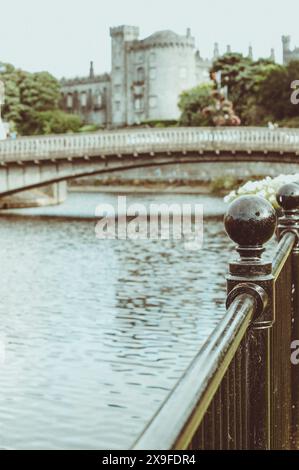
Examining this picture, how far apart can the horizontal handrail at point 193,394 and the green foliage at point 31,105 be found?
2802 inches

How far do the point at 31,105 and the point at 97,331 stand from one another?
230 ft

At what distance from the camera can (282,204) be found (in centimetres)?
487

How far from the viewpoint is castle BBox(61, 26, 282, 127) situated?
8950cm

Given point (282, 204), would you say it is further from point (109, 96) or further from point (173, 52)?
point (109, 96)

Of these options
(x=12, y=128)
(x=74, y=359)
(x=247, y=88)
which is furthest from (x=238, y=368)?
(x=12, y=128)

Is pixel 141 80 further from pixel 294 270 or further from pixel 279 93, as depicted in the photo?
pixel 294 270

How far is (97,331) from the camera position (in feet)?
35.0

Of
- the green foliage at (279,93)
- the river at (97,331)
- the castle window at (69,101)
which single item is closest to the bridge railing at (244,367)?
the river at (97,331)

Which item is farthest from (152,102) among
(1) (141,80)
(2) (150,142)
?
(2) (150,142)

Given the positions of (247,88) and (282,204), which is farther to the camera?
(247,88)

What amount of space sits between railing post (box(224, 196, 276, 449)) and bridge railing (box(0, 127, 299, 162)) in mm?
27682

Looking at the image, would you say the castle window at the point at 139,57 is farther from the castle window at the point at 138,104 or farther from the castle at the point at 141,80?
the castle window at the point at 138,104
